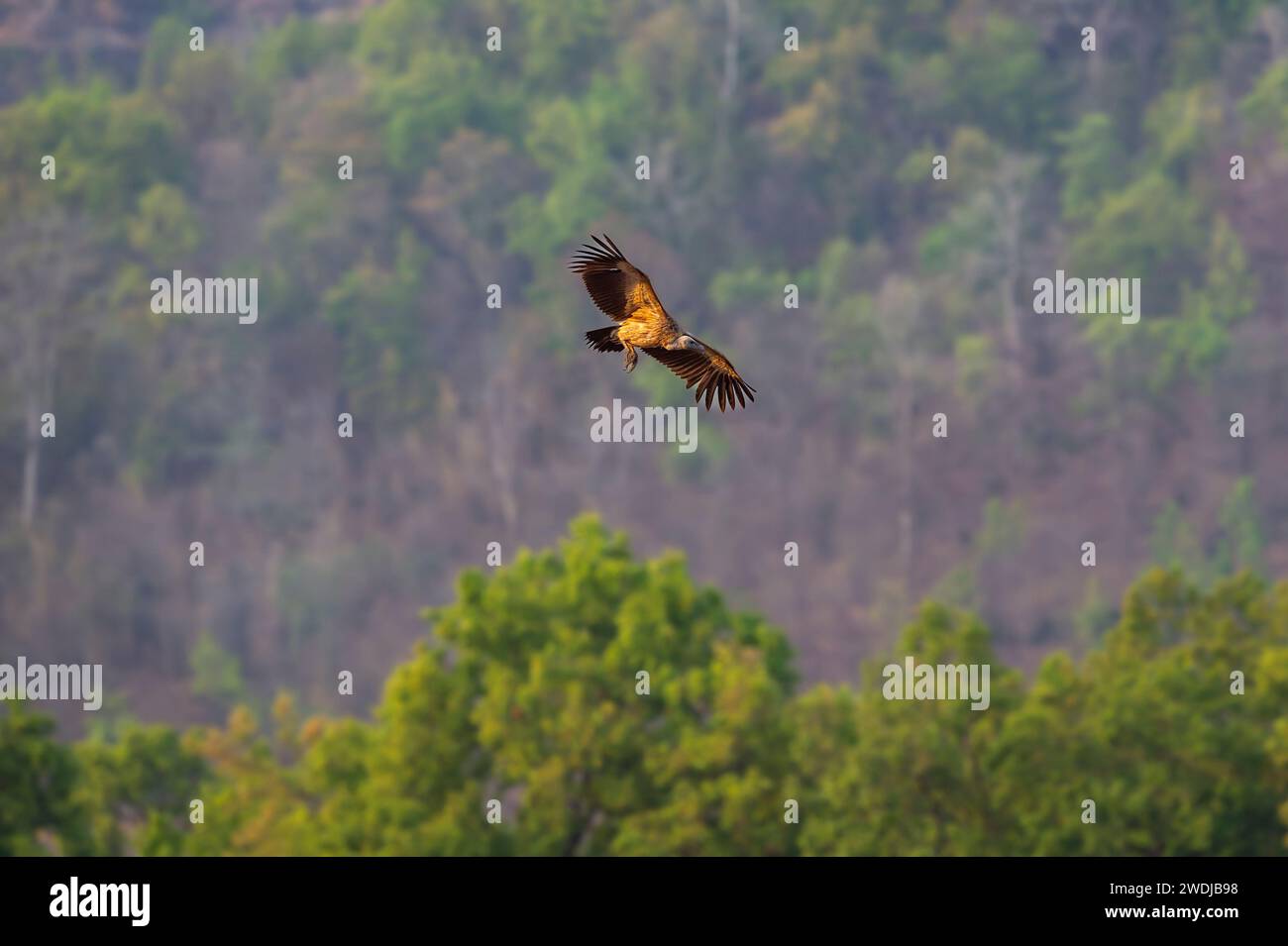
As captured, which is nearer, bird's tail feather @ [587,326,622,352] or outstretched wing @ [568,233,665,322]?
bird's tail feather @ [587,326,622,352]

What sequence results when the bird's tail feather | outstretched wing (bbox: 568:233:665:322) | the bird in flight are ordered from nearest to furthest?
the bird in flight
the bird's tail feather
outstretched wing (bbox: 568:233:665:322)

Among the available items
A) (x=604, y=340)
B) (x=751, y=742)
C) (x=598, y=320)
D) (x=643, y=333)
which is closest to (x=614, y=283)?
(x=604, y=340)

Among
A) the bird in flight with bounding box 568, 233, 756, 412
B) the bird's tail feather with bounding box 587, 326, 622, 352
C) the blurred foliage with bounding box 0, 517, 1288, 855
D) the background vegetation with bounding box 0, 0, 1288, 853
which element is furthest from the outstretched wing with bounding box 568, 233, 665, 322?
the background vegetation with bounding box 0, 0, 1288, 853

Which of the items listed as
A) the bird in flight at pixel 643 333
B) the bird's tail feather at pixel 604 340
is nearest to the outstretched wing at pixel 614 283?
the bird in flight at pixel 643 333

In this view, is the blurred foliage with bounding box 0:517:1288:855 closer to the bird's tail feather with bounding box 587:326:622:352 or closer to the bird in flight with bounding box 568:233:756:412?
the bird in flight with bounding box 568:233:756:412

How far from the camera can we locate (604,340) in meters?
15.9

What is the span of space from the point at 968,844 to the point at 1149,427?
1753 inches

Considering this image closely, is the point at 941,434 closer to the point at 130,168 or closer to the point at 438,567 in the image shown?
the point at 438,567

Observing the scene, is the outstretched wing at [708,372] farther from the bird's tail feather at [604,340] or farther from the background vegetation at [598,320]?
the background vegetation at [598,320]

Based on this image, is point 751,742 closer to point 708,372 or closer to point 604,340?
point 708,372

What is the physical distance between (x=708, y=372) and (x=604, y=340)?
685mm

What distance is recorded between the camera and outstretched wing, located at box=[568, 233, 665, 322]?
16.1 meters

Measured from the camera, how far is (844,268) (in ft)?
305
